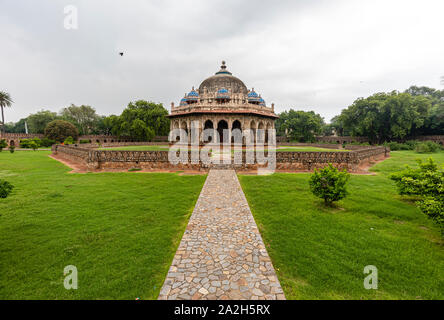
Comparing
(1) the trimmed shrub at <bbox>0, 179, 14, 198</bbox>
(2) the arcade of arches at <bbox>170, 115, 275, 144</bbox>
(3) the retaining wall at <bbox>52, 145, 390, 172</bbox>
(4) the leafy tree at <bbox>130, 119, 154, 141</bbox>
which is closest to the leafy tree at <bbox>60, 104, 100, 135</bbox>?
(4) the leafy tree at <bbox>130, 119, 154, 141</bbox>

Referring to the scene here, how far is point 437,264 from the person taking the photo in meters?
3.75

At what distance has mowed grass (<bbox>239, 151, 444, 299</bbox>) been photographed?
3.19 m

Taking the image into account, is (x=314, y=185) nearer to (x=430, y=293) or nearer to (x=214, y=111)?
(x=430, y=293)

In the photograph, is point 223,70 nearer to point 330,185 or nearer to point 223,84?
point 223,84

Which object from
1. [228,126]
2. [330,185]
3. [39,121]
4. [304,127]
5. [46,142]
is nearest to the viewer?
[330,185]

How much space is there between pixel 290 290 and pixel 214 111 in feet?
89.3

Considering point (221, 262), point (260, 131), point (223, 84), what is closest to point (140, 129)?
point (223, 84)

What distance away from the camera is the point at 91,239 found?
15.1 feet

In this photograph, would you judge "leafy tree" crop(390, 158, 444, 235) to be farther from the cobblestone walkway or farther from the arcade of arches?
the arcade of arches

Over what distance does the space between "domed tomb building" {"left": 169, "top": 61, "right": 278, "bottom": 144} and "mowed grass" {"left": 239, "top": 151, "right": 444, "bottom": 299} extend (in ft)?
74.0

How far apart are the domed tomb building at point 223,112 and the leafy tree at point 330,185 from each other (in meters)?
22.2

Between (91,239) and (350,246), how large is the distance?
6.01 metres

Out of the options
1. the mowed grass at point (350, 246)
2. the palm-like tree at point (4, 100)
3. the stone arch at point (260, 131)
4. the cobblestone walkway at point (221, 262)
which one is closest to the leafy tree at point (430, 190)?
the mowed grass at point (350, 246)
